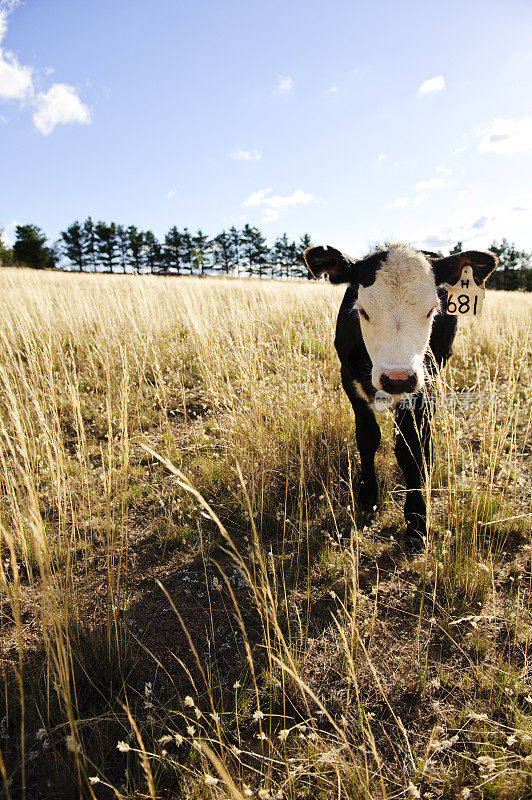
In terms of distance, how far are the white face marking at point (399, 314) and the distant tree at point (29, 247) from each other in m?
55.2

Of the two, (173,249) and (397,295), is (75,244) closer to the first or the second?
Answer: (173,249)

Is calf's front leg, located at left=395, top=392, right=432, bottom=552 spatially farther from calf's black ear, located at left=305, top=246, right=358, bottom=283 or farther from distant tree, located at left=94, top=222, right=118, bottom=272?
distant tree, located at left=94, top=222, right=118, bottom=272

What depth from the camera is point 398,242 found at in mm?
3193

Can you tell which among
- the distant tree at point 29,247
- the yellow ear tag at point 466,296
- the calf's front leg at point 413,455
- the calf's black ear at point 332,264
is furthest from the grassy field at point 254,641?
the distant tree at point 29,247

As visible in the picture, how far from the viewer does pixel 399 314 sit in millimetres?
2439

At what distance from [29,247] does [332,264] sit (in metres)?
55.4

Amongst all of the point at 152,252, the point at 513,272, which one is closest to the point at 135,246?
the point at 152,252

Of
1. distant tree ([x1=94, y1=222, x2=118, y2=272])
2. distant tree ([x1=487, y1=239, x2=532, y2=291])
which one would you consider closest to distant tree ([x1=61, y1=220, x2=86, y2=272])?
distant tree ([x1=94, y1=222, x2=118, y2=272])

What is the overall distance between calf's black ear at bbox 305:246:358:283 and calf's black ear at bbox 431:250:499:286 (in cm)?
59

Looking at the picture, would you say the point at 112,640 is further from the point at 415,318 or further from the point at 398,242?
the point at 398,242

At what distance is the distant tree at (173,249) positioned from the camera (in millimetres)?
67562

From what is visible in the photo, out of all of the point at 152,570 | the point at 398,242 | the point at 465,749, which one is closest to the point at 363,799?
the point at 465,749

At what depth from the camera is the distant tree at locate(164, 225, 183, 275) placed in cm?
6756

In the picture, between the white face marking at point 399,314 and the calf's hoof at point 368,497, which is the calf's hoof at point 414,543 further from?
the white face marking at point 399,314
